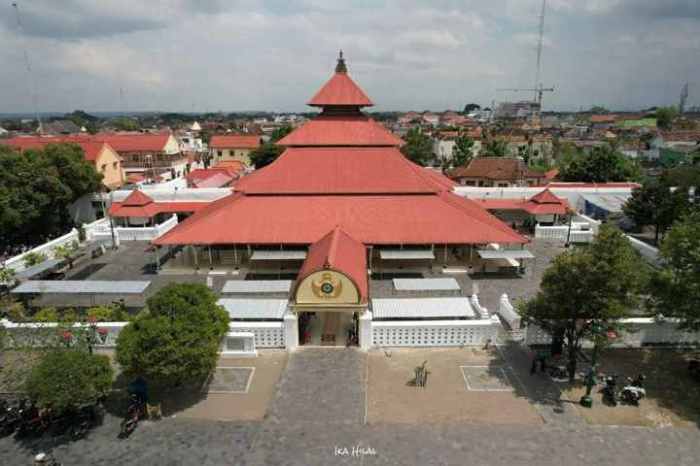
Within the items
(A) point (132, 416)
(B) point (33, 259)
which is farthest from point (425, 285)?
(B) point (33, 259)

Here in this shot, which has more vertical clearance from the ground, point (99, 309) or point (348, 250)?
point (348, 250)

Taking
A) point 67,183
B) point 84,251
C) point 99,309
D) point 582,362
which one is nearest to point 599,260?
point 582,362

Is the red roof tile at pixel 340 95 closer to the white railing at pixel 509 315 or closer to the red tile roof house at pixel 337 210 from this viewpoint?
the red tile roof house at pixel 337 210

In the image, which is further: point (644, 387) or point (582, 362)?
point (582, 362)

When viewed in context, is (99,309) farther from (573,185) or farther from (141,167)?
(141,167)

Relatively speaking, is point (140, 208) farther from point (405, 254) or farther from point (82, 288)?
point (405, 254)

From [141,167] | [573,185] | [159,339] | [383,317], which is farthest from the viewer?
[141,167]

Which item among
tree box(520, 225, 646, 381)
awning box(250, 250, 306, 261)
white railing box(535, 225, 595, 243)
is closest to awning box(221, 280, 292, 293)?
awning box(250, 250, 306, 261)
